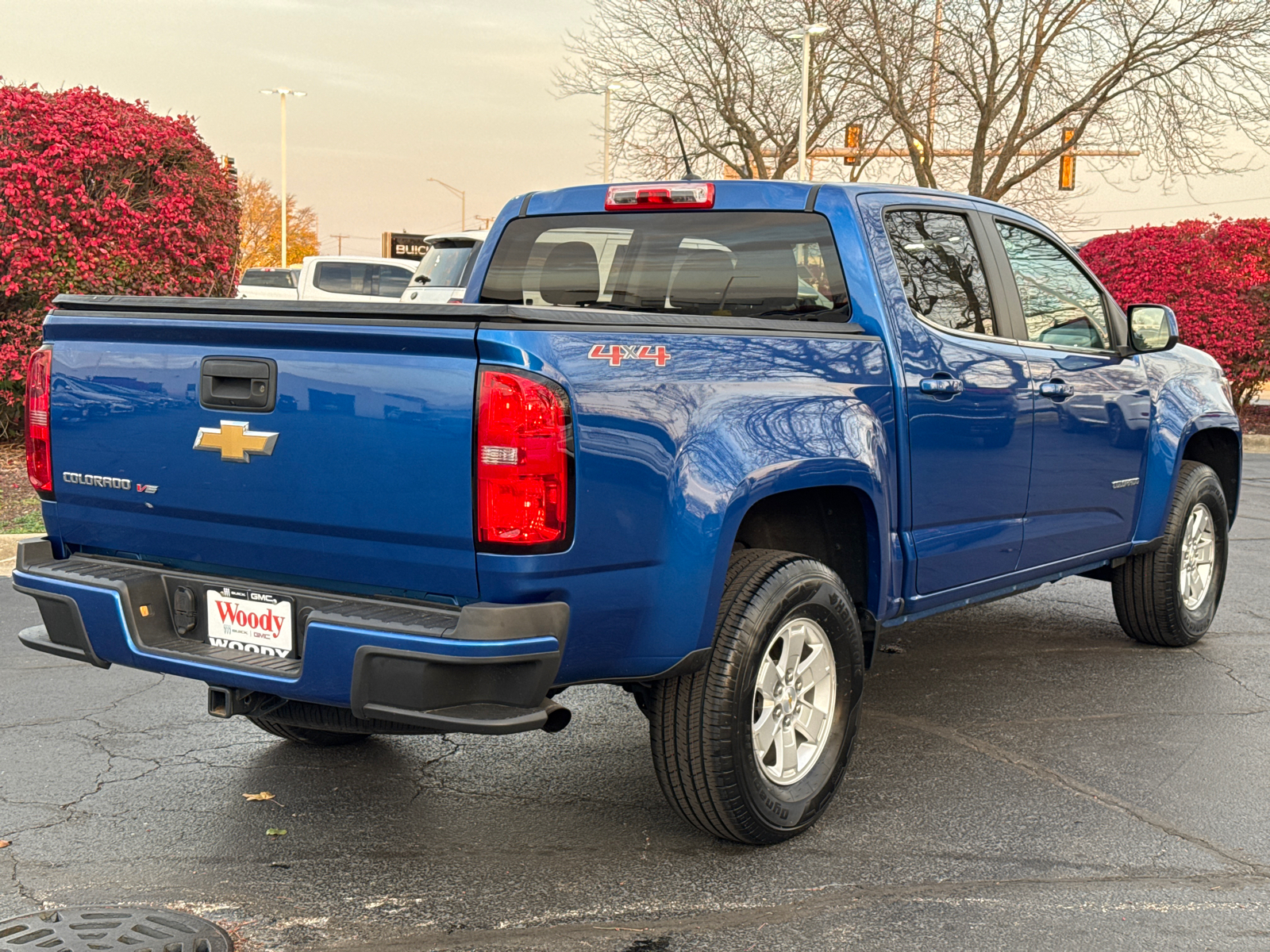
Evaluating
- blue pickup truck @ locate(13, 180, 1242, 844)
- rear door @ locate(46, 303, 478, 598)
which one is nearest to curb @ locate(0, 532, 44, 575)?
blue pickup truck @ locate(13, 180, 1242, 844)

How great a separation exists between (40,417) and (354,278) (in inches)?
786

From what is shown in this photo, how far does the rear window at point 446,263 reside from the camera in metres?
16.8

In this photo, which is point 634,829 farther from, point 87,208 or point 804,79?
point 804,79

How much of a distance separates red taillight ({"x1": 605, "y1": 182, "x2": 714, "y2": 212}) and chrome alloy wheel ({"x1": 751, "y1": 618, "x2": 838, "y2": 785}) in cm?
167

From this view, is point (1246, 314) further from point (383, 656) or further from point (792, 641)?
point (383, 656)

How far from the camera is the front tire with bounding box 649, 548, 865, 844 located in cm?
367

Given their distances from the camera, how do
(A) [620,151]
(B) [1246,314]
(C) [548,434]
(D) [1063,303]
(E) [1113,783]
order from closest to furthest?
(C) [548,434] < (E) [1113,783] < (D) [1063,303] < (B) [1246,314] < (A) [620,151]

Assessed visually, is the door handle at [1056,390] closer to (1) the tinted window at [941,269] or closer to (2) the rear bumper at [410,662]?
(1) the tinted window at [941,269]

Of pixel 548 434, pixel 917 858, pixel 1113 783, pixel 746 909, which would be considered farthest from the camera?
pixel 1113 783

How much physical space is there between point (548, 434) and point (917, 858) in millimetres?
1750

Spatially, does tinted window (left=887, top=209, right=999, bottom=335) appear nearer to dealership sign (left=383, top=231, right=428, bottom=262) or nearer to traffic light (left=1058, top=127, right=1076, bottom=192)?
traffic light (left=1058, top=127, right=1076, bottom=192)

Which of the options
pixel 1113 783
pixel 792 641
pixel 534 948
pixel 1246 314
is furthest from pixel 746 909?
pixel 1246 314

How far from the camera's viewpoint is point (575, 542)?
10.4ft

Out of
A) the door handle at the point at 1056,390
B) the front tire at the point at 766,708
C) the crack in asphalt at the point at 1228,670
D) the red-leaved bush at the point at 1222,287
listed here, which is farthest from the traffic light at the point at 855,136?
the front tire at the point at 766,708
